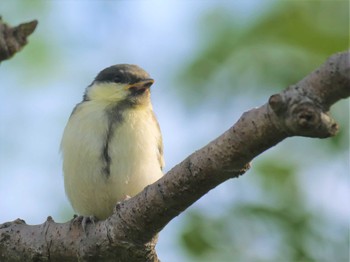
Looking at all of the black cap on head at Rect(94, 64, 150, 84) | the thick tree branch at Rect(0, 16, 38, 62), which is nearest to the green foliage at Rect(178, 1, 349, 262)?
the black cap on head at Rect(94, 64, 150, 84)

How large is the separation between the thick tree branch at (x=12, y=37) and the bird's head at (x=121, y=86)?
1.66m

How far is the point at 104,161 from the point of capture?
4.83 m

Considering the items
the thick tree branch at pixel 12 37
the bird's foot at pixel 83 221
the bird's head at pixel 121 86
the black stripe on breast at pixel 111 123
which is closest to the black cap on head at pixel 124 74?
the bird's head at pixel 121 86

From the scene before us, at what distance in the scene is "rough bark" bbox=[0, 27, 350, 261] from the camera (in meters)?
2.62

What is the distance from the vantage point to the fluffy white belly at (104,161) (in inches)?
191

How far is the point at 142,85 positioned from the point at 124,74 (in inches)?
12.7

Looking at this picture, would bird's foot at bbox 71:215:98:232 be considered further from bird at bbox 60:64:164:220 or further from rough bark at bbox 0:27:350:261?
bird at bbox 60:64:164:220

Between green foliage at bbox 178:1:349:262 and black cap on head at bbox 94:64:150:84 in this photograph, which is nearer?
green foliage at bbox 178:1:349:262

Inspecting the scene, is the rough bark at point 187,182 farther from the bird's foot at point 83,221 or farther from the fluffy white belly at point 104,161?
the fluffy white belly at point 104,161

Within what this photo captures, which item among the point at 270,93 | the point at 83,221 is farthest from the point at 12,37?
the point at 270,93

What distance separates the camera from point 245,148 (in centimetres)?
297

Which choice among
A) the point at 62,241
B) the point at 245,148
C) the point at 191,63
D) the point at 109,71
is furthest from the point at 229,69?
the point at 245,148

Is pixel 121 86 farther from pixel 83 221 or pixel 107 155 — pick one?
pixel 83 221

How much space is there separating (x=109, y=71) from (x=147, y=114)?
0.88 meters
